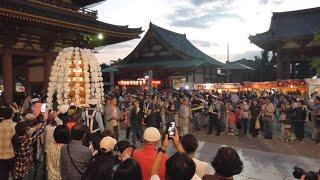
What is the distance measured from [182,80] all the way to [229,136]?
18299 mm

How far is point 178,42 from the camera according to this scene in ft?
129

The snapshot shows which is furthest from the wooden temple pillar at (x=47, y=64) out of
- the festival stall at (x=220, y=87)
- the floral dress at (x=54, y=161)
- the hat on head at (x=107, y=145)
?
the festival stall at (x=220, y=87)

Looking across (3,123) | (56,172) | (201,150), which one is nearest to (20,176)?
(3,123)

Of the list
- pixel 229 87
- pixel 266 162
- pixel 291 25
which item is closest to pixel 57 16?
pixel 266 162

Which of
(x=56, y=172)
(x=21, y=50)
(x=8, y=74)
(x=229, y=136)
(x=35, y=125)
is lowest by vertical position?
(x=229, y=136)

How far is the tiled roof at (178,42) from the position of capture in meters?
34.3

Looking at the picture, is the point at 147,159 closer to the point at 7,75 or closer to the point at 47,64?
the point at 7,75

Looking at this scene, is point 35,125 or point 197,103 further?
point 197,103

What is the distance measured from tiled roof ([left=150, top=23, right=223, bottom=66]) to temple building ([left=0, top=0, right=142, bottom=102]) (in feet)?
47.3

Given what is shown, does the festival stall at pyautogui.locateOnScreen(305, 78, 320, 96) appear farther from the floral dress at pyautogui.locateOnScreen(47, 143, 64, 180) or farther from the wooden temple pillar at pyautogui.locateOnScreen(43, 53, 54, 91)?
the floral dress at pyautogui.locateOnScreen(47, 143, 64, 180)

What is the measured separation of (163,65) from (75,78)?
20557mm

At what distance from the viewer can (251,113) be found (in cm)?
1366

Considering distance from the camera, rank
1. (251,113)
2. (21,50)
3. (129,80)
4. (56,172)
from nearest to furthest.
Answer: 1. (56,172)
2. (251,113)
3. (21,50)
4. (129,80)

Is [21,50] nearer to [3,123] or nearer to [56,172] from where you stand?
[3,123]
